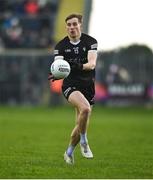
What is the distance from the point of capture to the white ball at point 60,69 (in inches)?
484

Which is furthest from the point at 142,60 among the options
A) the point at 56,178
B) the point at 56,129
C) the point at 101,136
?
the point at 56,178

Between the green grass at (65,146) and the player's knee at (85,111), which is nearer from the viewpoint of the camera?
the green grass at (65,146)

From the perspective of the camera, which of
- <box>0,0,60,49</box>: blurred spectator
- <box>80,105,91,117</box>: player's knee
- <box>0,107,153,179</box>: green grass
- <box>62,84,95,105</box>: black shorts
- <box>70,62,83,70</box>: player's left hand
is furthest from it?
<box>0,0,60,49</box>: blurred spectator

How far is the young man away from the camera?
1274 centimetres

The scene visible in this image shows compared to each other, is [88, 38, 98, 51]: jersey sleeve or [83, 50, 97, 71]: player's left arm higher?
[88, 38, 98, 51]: jersey sleeve

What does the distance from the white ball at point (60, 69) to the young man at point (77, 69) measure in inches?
13.2

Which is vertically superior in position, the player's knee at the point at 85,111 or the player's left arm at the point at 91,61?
the player's left arm at the point at 91,61

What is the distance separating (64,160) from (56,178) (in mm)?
2673

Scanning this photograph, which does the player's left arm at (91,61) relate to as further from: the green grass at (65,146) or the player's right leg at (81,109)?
the green grass at (65,146)

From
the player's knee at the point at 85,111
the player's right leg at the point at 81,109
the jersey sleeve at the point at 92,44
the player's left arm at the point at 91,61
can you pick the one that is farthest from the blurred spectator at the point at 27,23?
the player's knee at the point at 85,111

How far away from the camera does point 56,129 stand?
77.3 feet

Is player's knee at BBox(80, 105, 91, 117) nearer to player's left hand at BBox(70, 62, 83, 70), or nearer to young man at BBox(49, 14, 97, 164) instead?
young man at BBox(49, 14, 97, 164)

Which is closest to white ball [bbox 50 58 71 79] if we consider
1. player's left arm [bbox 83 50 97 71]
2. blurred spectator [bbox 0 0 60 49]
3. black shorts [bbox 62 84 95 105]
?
player's left arm [bbox 83 50 97 71]

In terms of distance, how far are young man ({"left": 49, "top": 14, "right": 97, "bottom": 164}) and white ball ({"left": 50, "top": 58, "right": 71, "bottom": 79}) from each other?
34cm
